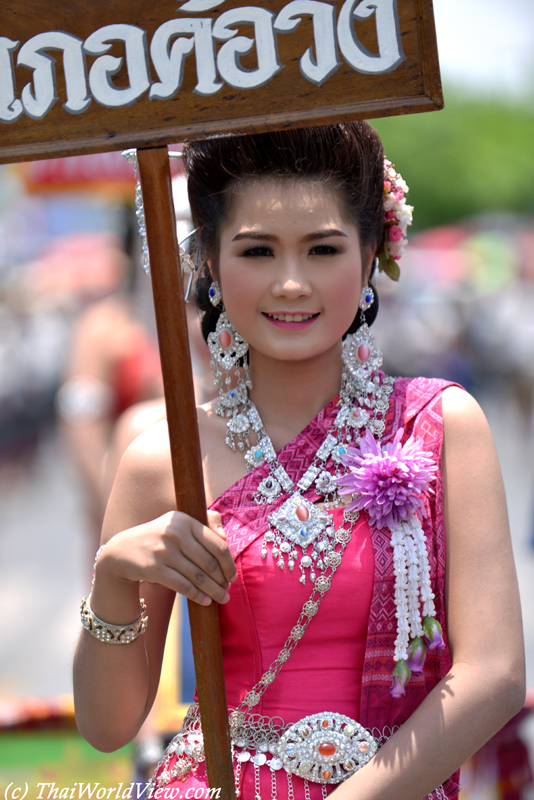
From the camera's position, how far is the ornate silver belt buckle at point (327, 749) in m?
1.66

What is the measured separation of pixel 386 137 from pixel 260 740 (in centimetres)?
3958

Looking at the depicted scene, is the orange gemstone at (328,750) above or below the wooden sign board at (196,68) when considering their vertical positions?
below

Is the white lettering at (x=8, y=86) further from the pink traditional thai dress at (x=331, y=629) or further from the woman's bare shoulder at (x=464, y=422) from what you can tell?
the woman's bare shoulder at (x=464, y=422)

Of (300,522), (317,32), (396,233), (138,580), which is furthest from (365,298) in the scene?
(138,580)

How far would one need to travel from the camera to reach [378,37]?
1437mm

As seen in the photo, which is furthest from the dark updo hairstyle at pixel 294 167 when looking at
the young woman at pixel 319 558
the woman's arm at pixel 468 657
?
the woman's arm at pixel 468 657

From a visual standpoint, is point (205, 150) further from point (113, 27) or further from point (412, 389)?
point (412, 389)

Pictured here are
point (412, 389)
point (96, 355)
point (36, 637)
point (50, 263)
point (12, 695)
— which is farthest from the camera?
point (50, 263)

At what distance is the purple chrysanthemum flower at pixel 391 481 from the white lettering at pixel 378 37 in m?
0.69

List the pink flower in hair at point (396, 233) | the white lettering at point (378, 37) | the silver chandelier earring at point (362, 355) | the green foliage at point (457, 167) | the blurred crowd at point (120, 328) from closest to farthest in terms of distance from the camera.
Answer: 1. the white lettering at point (378, 37)
2. the silver chandelier earring at point (362, 355)
3. the pink flower in hair at point (396, 233)
4. the blurred crowd at point (120, 328)
5. the green foliage at point (457, 167)

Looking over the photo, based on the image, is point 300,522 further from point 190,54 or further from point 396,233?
point 190,54

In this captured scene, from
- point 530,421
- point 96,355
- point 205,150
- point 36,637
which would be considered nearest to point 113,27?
point 205,150

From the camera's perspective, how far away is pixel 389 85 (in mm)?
1434

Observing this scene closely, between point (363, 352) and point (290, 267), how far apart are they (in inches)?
12.3
